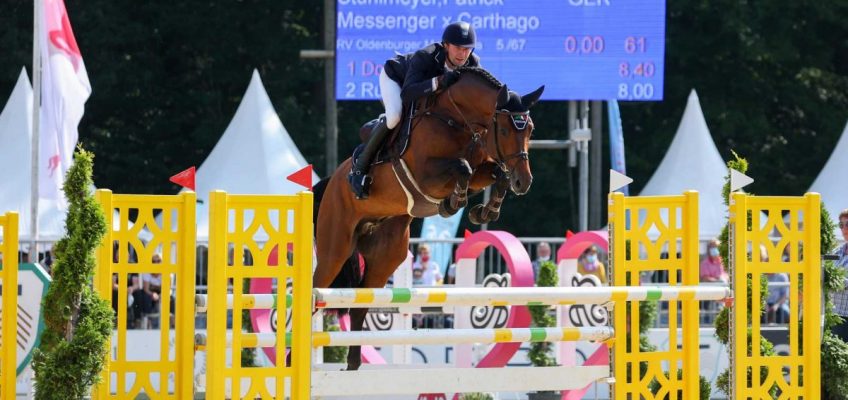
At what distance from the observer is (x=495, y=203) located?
5785 millimetres

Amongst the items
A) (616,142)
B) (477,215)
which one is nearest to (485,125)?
(477,215)

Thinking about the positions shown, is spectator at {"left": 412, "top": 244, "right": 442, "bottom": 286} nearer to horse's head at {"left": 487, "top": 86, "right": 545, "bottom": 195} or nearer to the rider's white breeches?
the rider's white breeches

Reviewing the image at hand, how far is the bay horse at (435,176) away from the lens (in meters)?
5.67

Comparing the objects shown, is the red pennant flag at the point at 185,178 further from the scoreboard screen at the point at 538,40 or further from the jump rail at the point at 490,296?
the scoreboard screen at the point at 538,40

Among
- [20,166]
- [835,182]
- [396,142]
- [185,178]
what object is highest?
[20,166]

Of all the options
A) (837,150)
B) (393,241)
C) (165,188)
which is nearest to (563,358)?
(393,241)

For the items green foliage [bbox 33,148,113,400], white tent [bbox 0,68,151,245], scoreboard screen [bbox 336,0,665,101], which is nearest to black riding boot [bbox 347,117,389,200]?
green foliage [bbox 33,148,113,400]

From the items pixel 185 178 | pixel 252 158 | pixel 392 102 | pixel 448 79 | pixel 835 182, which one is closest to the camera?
pixel 185 178

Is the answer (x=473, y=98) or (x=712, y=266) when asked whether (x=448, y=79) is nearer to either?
(x=473, y=98)

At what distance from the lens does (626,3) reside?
13.8 m

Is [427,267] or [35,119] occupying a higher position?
[35,119]

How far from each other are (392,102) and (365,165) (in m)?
0.35

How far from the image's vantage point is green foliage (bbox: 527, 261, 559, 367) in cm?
920

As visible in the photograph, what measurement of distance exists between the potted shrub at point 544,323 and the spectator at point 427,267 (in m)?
1.38
